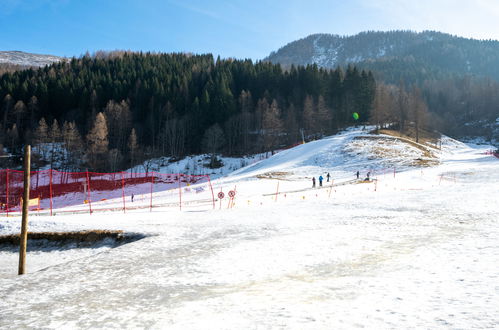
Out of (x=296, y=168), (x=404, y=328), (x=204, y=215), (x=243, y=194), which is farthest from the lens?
(x=296, y=168)

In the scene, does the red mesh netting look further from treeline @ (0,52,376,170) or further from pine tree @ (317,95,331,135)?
pine tree @ (317,95,331,135)

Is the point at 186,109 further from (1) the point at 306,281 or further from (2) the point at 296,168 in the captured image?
(1) the point at 306,281

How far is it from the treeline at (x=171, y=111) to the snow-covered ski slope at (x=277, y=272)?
5806 centimetres

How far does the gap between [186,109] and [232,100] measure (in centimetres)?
1555

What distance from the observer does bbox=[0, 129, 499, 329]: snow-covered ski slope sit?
6980mm

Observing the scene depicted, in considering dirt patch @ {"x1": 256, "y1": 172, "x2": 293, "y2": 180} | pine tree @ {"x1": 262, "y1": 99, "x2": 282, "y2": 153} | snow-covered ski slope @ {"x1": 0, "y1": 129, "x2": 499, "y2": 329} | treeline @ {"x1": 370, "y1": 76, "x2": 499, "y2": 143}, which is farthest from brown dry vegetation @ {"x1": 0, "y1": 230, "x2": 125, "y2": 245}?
treeline @ {"x1": 370, "y1": 76, "x2": 499, "y2": 143}

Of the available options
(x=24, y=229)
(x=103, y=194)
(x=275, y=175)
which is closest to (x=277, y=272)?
(x=24, y=229)

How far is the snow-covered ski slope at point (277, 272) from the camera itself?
275 inches

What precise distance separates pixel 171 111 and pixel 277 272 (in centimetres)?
9132

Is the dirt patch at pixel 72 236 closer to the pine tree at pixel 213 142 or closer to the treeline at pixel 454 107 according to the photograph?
the pine tree at pixel 213 142

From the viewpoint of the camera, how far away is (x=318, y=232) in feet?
52.5

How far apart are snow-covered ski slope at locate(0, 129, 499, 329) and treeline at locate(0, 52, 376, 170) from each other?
58061 mm

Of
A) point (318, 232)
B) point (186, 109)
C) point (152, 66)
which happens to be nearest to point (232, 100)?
point (186, 109)

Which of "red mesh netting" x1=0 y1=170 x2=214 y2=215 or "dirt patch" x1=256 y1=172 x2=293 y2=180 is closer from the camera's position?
"red mesh netting" x1=0 y1=170 x2=214 y2=215
